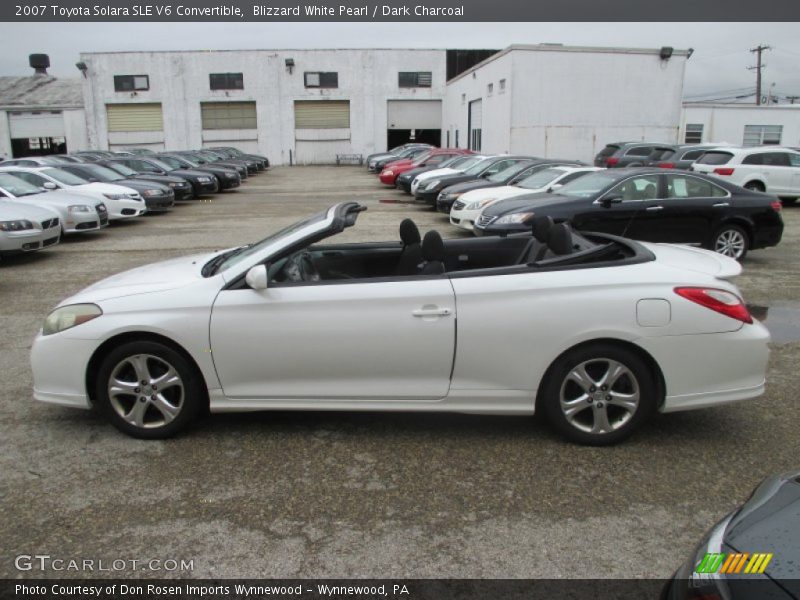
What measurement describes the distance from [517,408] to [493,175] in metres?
13.0

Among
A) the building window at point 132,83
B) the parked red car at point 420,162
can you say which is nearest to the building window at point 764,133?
the parked red car at point 420,162

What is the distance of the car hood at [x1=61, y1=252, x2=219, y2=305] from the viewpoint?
160 inches

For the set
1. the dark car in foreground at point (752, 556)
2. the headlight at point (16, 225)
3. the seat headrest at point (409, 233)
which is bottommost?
the dark car in foreground at point (752, 556)

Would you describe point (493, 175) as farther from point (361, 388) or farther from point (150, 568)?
point (150, 568)

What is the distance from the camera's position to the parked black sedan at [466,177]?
55.4 ft

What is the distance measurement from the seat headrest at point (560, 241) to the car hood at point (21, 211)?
9210 mm

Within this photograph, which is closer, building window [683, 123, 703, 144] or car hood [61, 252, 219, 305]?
car hood [61, 252, 219, 305]

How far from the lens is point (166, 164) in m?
24.5

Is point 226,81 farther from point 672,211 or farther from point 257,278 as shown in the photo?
point 257,278

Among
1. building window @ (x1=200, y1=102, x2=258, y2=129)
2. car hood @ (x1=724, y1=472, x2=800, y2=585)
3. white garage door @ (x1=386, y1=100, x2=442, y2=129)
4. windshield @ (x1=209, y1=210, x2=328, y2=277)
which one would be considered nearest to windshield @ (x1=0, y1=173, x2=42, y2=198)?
windshield @ (x1=209, y1=210, x2=328, y2=277)

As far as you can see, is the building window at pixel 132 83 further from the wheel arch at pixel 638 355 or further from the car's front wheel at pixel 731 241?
the wheel arch at pixel 638 355

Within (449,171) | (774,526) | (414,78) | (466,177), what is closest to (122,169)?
(449,171)

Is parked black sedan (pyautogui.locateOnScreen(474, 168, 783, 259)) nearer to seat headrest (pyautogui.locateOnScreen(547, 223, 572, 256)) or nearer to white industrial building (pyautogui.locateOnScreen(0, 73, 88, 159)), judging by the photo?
seat headrest (pyautogui.locateOnScreen(547, 223, 572, 256))

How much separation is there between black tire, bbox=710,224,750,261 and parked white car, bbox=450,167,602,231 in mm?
2800
